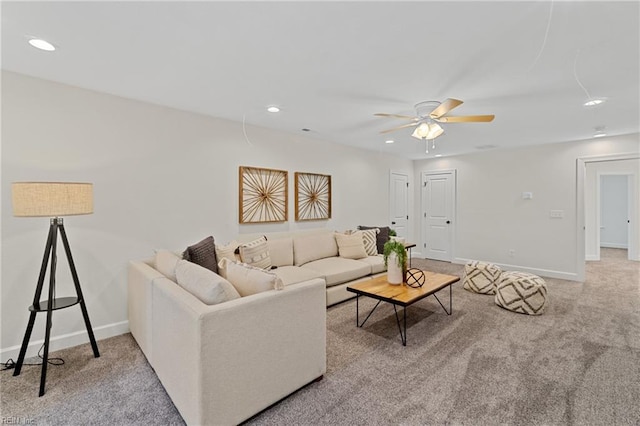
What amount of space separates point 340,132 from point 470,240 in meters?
3.78

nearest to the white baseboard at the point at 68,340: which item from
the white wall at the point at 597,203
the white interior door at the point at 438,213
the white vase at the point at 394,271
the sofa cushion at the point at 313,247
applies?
the sofa cushion at the point at 313,247

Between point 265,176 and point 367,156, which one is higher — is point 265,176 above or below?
below

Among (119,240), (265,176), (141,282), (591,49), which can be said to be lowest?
(141,282)

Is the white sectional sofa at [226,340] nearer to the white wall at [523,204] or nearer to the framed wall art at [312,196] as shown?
the framed wall art at [312,196]

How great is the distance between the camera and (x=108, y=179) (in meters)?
2.84

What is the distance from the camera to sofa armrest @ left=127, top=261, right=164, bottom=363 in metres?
2.25

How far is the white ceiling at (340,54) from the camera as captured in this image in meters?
1.62

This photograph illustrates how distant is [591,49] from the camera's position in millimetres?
1981

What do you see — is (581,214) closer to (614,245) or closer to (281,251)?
(614,245)

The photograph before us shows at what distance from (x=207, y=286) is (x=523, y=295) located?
141 inches

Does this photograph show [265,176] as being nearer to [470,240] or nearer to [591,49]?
[591,49]

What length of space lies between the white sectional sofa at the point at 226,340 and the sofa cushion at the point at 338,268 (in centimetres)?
155

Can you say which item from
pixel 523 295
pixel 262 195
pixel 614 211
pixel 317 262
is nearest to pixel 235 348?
pixel 317 262

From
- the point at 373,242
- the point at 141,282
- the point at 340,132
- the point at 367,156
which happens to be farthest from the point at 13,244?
the point at 367,156
